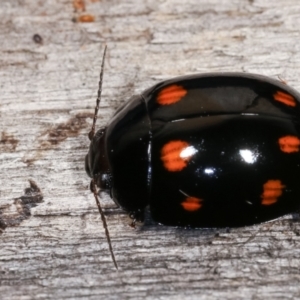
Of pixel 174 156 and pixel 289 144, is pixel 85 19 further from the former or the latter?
pixel 289 144

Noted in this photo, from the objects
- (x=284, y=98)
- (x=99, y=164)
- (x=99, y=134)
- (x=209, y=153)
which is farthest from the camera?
(x=99, y=134)

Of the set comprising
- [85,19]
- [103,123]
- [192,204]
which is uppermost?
[85,19]

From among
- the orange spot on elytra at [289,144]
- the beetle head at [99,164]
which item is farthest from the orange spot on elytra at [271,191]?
the beetle head at [99,164]

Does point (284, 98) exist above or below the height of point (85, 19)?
below

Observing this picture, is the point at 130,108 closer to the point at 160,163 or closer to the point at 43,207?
the point at 160,163

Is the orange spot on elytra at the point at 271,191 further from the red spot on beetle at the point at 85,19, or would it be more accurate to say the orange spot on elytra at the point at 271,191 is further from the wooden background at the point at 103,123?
the red spot on beetle at the point at 85,19

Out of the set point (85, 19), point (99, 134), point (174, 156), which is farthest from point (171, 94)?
point (85, 19)

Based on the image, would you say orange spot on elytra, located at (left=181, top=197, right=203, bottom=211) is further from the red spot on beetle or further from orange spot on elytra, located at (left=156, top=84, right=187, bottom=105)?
the red spot on beetle
